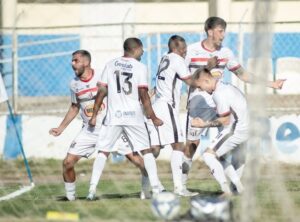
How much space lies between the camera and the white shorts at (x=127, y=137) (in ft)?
41.1

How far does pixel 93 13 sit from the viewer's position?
21516 mm

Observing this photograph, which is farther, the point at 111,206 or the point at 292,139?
the point at 292,139

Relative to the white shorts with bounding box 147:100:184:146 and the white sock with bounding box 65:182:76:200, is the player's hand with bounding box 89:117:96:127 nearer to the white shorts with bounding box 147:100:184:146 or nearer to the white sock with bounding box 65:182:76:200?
the white sock with bounding box 65:182:76:200

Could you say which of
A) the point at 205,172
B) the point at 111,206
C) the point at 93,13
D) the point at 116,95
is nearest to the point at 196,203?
the point at 111,206

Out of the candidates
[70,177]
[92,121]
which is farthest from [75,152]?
[92,121]

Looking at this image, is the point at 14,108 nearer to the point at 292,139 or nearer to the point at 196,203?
the point at 292,139

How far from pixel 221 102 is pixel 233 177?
1066 millimetres

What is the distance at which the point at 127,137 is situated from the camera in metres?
12.6

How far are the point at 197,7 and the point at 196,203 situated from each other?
49.9ft

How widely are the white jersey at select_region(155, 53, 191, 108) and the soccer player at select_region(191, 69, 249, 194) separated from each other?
37.1 inches

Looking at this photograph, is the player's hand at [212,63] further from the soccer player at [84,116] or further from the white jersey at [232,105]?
the soccer player at [84,116]

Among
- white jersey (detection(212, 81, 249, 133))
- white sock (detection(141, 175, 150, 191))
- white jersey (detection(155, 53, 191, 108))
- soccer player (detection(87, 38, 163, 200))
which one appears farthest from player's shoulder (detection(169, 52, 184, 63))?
white sock (detection(141, 175, 150, 191))

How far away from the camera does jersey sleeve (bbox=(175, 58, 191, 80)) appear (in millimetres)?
13211

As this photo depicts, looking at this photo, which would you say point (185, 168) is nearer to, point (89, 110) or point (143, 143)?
point (143, 143)
